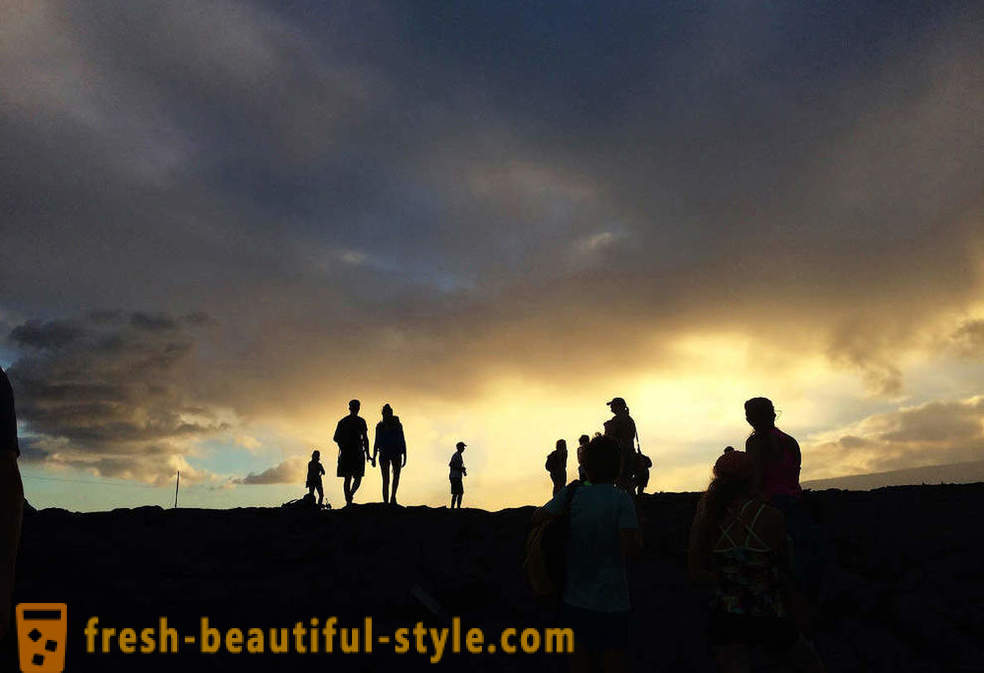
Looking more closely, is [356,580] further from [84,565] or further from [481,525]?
[84,565]

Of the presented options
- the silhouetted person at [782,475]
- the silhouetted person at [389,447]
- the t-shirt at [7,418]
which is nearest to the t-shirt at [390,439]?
the silhouetted person at [389,447]

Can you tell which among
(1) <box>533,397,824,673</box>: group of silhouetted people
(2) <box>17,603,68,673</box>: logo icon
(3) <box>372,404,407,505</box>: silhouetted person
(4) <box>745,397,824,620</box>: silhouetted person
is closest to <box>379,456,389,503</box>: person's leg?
(3) <box>372,404,407,505</box>: silhouetted person

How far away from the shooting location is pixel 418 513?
1617cm

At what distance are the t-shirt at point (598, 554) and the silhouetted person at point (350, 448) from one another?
11790mm

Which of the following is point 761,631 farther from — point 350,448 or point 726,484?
point 350,448

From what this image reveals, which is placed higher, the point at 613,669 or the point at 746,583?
the point at 746,583

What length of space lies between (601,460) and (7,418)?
3918 mm

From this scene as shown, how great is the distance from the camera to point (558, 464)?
1962cm

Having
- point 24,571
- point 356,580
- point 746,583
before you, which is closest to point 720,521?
point 746,583

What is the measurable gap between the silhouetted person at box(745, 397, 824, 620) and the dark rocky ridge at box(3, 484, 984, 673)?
3903 millimetres

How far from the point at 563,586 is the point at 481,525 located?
Answer: 10416 mm

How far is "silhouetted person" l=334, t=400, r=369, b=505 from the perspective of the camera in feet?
53.9

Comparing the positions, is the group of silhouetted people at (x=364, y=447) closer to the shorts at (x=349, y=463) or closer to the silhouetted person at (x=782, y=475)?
the shorts at (x=349, y=463)

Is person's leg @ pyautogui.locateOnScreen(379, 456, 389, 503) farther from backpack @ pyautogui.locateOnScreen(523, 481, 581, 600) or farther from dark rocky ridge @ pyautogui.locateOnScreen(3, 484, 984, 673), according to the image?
backpack @ pyautogui.locateOnScreen(523, 481, 581, 600)
